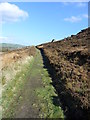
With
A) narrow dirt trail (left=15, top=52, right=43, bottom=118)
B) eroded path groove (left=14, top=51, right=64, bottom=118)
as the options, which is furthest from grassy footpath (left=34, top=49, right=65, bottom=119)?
narrow dirt trail (left=15, top=52, right=43, bottom=118)

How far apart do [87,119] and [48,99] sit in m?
5.94

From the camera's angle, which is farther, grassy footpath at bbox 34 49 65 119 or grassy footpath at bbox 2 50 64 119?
grassy footpath at bbox 2 50 64 119

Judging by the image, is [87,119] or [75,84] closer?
[87,119]

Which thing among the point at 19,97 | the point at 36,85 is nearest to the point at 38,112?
the point at 19,97

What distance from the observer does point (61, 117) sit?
15.4 m

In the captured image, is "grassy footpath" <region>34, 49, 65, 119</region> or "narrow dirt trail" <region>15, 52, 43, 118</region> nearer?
"grassy footpath" <region>34, 49, 65, 119</region>

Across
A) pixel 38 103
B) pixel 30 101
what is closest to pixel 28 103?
pixel 30 101

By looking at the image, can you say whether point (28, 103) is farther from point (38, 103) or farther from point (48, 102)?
point (48, 102)

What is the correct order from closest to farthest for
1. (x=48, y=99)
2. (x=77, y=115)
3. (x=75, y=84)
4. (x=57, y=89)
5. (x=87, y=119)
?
(x=87, y=119) → (x=77, y=115) → (x=48, y=99) → (x=75, y=84) → (x=57, y=89)

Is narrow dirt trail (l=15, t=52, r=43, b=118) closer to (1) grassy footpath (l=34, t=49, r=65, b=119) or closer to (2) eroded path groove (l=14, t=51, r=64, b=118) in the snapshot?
(2) eroded path groove (l=14, t=51, r=64, b=118)

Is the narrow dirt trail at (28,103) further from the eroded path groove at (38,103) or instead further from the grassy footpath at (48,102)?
the grassy footpath at (48,102)

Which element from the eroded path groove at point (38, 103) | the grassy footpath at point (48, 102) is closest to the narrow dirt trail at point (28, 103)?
the eroded path groove at point (38, 103)

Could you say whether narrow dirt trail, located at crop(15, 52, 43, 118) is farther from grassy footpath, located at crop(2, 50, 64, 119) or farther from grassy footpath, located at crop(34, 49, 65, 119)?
grassy footpath, located at crop(34, 49, 65, 119)

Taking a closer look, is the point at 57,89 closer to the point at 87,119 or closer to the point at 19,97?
the point at 19,97
